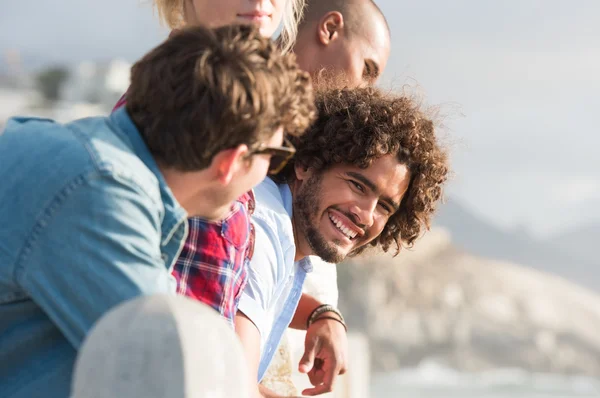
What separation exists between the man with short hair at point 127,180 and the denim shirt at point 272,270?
0.68 m

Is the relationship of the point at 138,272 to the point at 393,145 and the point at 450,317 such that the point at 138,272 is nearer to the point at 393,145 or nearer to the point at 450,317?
the point at 393,145

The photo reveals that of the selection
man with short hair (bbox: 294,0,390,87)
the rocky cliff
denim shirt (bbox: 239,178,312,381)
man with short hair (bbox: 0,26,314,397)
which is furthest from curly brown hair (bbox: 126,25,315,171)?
the rocky cliff

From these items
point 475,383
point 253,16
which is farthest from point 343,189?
point 475,383

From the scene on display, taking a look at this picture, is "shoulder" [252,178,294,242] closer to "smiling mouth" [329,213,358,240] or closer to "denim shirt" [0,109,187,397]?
"smiling mouth" [329,213,358,240]

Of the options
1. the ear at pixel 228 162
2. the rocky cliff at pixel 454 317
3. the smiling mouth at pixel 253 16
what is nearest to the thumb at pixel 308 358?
the smiling mouth at pixel 253 16

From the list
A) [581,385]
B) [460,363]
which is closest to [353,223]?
[460,363]

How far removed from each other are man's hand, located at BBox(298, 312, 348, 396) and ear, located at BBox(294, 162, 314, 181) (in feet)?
1.86

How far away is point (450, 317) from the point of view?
4462 centimetres

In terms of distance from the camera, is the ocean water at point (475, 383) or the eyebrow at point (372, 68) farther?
the ocean water at point (475, 383)

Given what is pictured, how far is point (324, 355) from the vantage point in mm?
3877

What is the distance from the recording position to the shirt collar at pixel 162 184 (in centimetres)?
230

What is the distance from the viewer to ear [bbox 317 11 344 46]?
15.1ft

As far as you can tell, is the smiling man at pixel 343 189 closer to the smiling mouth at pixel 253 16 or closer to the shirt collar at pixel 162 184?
the smiling mouth at pixel 253 16

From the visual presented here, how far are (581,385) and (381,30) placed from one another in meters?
43.6
